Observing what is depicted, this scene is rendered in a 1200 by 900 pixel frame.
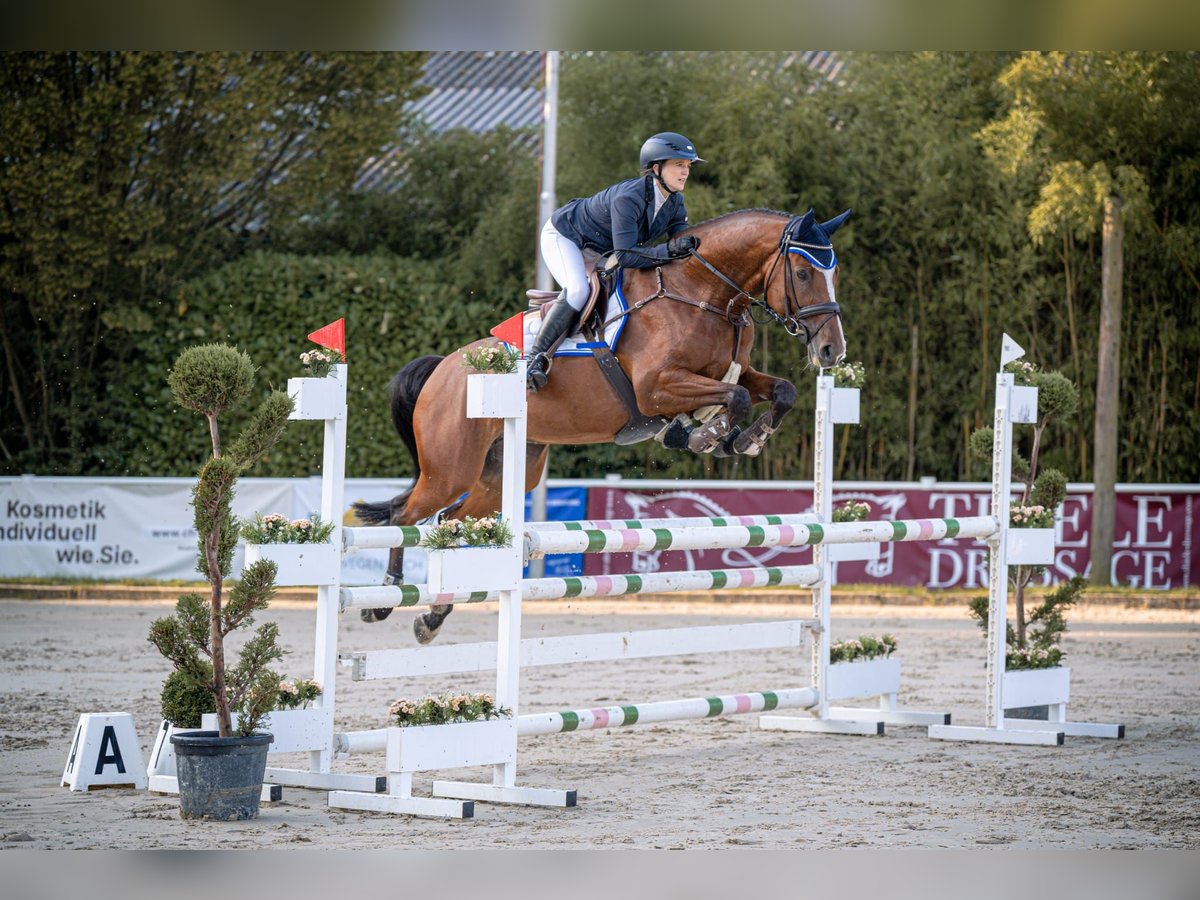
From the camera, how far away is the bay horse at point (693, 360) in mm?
5355

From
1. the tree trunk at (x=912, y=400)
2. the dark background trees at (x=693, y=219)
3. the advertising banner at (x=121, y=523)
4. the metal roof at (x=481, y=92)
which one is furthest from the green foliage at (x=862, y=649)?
the metal roof at (x=481, y=92)

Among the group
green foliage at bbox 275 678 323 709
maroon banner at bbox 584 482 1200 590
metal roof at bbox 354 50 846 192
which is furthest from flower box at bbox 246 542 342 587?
metal roof at bbox 354 50 846 192

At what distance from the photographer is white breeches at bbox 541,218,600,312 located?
5641 millimetres

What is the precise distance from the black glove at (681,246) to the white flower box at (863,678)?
7.26 ft

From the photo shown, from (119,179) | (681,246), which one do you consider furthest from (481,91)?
(681,246)

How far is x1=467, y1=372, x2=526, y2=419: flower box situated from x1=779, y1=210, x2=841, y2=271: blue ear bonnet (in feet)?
4.18

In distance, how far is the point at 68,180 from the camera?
13781 millimetres

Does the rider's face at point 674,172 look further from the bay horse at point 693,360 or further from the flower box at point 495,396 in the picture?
the flower box at point 495,396

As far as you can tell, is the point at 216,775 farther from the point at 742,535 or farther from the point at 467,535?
the point at 742,535

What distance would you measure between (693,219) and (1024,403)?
7404 mm

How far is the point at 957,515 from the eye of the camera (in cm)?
1278

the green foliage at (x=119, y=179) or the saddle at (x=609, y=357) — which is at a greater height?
the green foliage at (x=119, y=179)

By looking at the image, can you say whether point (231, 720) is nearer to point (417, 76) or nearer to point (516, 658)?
point (516, 658)

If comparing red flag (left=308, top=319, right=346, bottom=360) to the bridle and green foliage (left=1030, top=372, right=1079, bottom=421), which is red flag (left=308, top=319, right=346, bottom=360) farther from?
green foliage (left=1030, top=372, right=1079, bottom=421)
